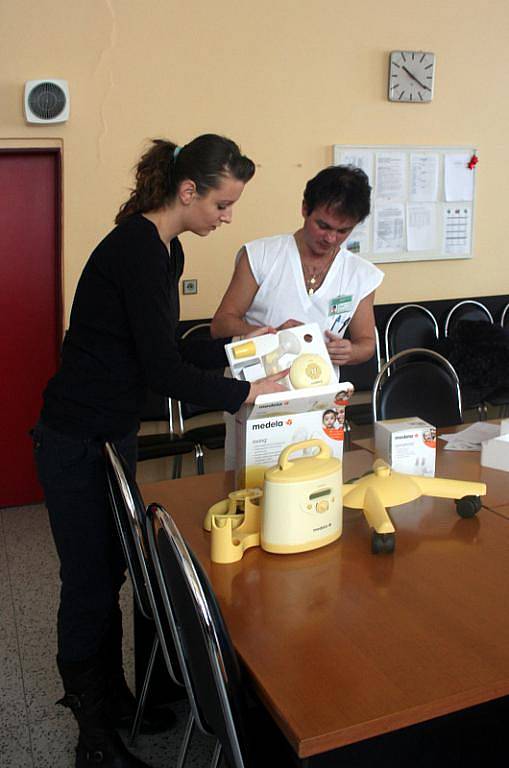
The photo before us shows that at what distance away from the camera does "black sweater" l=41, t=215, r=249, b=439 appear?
1779 mm

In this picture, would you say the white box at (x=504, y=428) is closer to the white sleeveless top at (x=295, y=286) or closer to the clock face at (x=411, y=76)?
the white sleeveless top at (x=295, y=286)

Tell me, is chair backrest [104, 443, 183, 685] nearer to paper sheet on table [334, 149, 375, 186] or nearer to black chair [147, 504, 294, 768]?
black chair [147, 504, 294, 768]

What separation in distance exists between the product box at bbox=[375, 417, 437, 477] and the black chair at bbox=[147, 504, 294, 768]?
0.78 m

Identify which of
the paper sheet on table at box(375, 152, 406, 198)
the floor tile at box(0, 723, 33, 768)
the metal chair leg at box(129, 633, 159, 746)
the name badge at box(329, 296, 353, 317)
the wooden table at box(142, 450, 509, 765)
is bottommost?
the floor tile at box(0, 723, 33, 768)

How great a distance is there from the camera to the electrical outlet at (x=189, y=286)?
4270 millimetres

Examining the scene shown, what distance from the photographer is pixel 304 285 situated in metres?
2.49

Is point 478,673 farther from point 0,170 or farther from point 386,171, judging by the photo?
point 386,171

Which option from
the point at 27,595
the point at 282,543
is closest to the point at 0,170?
the point at 27,595

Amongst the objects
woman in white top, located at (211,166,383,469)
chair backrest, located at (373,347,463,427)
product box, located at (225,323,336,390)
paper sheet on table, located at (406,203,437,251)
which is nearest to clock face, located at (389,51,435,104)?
paper sheet on table, located at (406,203,437,251)

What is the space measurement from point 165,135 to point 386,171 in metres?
1.31

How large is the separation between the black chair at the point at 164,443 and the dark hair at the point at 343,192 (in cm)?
150

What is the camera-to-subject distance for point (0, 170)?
3941 millimetres

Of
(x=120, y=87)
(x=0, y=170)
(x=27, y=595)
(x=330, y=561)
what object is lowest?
(x=27, y=595)

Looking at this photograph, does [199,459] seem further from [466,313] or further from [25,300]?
[466,313]
